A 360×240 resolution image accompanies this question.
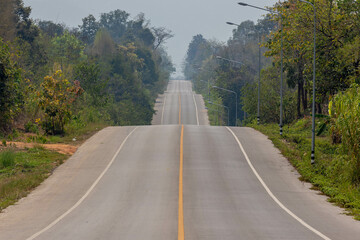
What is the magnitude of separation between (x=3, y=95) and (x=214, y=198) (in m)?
21.0

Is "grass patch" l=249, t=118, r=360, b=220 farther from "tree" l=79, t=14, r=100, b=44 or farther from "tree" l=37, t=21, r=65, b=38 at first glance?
"tree" l=79, t=14, r=100, b=44

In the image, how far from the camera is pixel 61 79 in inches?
1827

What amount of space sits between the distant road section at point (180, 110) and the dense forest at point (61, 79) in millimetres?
5191

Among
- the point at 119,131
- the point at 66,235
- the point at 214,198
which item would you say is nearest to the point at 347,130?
the point at 214,198

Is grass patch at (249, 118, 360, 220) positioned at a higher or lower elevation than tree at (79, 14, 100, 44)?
lower

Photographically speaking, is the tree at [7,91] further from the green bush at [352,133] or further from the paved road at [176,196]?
the green bush at [352,133]

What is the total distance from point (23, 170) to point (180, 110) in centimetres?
9619

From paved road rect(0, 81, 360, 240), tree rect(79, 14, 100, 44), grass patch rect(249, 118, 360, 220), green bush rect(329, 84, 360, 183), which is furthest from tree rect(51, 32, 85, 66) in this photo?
green bush rect(329, 84, 360, 183)

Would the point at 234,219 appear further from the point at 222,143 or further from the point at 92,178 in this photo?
the point at 222,143

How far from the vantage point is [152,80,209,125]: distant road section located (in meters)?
109

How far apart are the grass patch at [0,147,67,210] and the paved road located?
23.5 inches

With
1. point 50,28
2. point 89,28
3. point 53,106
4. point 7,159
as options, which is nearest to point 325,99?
point 53,106

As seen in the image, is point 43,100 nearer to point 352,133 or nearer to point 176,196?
point 176,196

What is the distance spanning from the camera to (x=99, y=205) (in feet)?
68.4
